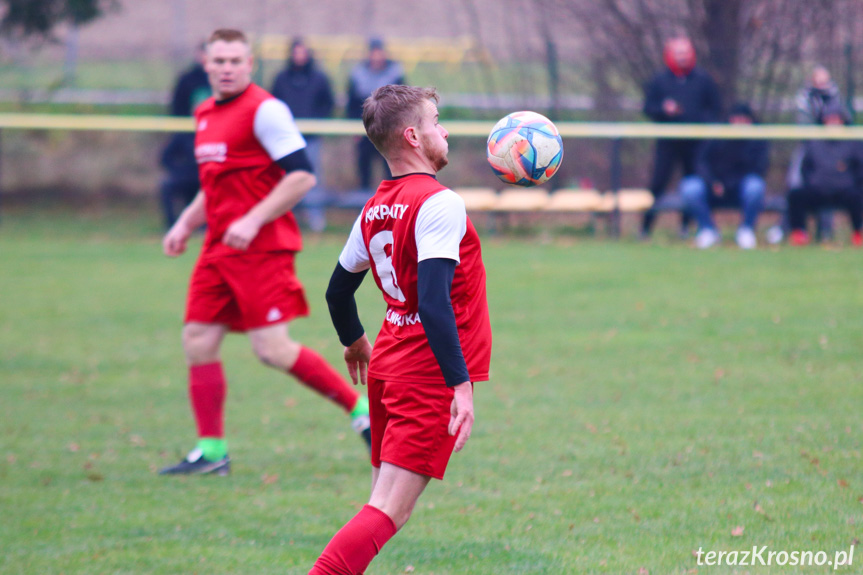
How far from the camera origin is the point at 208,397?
5312mm

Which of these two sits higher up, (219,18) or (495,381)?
(219,18)

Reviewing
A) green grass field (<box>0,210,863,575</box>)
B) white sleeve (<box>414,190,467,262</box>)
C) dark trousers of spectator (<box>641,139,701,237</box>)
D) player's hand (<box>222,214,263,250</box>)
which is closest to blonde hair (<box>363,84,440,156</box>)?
white sleeve (<box>414,190,467,262</box>)

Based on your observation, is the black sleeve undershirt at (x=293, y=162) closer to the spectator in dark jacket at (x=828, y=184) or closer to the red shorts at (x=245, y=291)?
the red shorts at (x=245, y=291)

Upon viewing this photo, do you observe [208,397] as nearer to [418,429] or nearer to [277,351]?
[277,351]

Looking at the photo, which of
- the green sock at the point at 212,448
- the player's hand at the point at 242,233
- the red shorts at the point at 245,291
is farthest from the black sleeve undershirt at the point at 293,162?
the green sock at the point at 212,448

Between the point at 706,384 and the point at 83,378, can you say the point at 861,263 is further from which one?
the point at 83,378

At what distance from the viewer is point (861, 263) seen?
1115cm

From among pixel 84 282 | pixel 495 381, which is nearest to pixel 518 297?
pixel 495 381

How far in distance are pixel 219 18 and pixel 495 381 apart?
22.2 meters

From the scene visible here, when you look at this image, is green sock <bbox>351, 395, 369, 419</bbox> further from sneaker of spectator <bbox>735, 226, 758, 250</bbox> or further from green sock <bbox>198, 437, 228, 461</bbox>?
sneaker of spectator <bbox>735, 226, 758, 250</bbox>

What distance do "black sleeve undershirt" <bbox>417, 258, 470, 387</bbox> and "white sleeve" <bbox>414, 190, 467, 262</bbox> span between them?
2 cm

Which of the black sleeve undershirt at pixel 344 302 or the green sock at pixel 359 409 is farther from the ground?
the black sleeve undershirt at pixel 344 302

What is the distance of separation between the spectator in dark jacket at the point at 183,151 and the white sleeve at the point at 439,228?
38.5ft

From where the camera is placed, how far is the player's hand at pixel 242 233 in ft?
16.5
